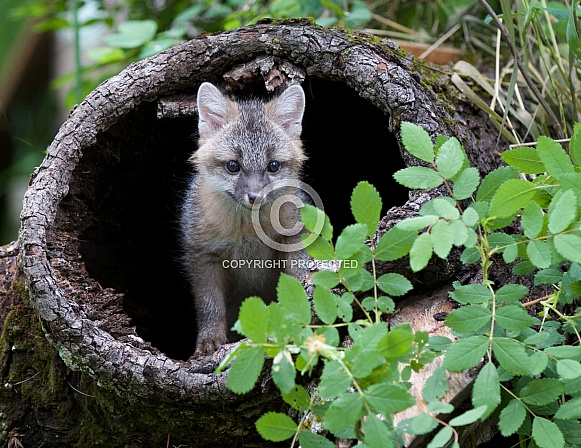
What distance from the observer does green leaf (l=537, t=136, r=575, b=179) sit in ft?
8.10

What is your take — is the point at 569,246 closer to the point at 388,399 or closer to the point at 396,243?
the point at 396,243

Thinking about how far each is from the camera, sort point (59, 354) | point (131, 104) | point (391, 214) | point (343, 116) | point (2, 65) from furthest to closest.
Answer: point (2, 65)
point (343, 116)
point (131, 104)
point (59, 354)
point (391, 214)

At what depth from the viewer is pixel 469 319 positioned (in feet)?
7.68

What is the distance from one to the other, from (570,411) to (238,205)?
2445 mm

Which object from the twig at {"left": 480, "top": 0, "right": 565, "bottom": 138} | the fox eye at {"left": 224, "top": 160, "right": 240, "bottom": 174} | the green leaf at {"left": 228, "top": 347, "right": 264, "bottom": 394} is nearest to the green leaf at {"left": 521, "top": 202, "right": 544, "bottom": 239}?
the green leaf at {"left": 228, "top": 347, "right": 264, "bottom": 394}

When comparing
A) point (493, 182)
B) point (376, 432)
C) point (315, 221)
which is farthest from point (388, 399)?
point (493, 182)

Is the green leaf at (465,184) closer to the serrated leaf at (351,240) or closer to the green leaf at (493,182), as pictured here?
the green leaf at (493,182)

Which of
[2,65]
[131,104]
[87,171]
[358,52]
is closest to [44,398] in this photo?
[87,171]

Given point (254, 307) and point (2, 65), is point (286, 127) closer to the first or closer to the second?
point (254, 307)

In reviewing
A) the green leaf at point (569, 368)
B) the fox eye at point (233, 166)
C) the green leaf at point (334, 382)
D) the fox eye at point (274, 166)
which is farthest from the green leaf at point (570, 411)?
the fox eye at point (233, 166)

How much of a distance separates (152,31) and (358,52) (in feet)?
6.63

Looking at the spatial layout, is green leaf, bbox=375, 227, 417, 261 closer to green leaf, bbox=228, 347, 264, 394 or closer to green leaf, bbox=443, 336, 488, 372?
green leaf, bbox=443, 336, 488, 372

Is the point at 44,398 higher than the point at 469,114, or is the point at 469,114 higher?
the point at 469,114

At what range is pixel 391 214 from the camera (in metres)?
3.19
